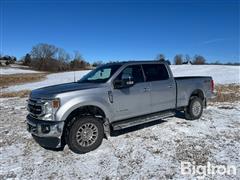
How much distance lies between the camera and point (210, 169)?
407 centimetres

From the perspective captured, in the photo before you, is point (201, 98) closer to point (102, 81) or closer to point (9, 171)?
point (102, 81)

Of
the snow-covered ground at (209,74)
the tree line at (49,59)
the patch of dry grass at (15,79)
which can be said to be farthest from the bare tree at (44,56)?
the snow-covered ground at (209,74)

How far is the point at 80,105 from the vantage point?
15.6ft

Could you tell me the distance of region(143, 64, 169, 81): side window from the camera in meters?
6.14

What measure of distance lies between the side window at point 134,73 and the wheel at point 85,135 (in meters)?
1.36

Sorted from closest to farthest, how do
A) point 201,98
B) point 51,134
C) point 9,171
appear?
point 9,171, point 51,134, point 201,98

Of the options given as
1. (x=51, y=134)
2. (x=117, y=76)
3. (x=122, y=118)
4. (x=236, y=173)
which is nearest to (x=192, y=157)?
(x=236, y=173)

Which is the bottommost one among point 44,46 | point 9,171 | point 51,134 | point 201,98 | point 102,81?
point 9,171

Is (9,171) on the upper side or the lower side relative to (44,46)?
lower

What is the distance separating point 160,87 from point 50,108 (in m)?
3.07

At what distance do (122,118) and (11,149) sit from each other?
2.74 m

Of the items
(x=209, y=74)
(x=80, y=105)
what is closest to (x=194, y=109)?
(x=80, y=105)
